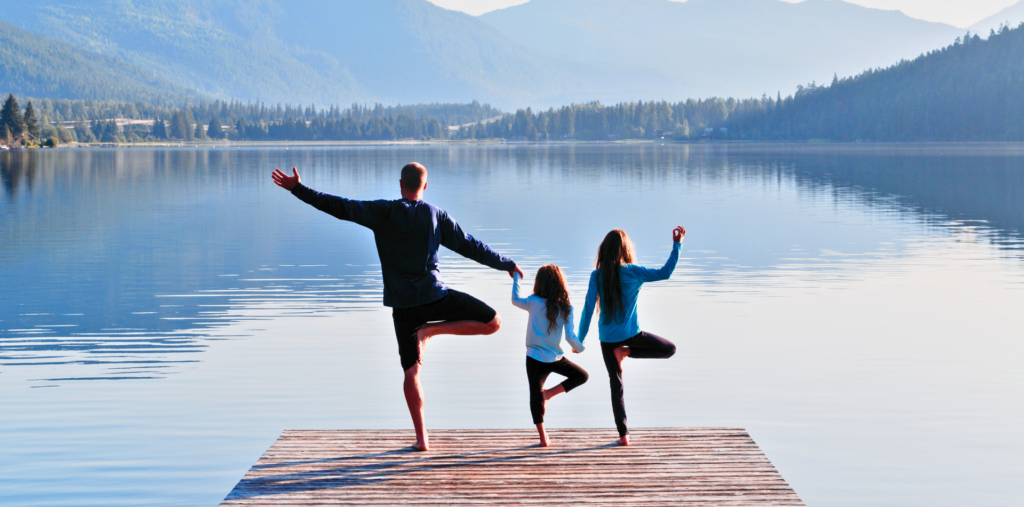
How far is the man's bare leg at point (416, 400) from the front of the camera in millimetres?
9859

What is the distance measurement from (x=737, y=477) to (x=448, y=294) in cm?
349

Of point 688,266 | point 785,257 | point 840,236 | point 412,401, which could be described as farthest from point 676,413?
point 840,236

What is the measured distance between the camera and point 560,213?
168ft

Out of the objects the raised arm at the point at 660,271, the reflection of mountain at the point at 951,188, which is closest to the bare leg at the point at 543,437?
the raised arm at the point at 660,271

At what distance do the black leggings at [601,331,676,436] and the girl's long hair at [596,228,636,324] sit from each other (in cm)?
35

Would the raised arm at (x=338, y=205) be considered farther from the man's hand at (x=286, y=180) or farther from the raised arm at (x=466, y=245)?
the raised arm at (x=466, y=245)

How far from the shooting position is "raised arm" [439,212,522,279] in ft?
32.3

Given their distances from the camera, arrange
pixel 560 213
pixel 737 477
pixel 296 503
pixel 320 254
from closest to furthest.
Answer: pixel 296 503, pixel 737 477, pixel 320 254, pixel 560 213

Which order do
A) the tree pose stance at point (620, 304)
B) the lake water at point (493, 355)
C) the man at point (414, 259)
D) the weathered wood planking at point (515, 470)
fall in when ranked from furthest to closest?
the lake water at point (493, 355) < the tree pose stance at point (620, 304) < the man at point (414, 259) < the weathered wood planking at point (515, 470)

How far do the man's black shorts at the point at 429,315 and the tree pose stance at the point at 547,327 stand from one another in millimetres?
450

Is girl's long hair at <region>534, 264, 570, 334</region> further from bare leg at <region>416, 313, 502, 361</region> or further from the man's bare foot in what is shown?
the man's bare foot

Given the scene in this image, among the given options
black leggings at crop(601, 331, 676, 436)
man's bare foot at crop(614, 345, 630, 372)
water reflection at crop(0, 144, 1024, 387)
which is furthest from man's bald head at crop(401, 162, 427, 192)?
water reflection at crop(0, 144, 1024, 387)

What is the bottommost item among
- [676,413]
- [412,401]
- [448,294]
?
[676,413]

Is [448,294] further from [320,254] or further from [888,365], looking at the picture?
[320,254]
